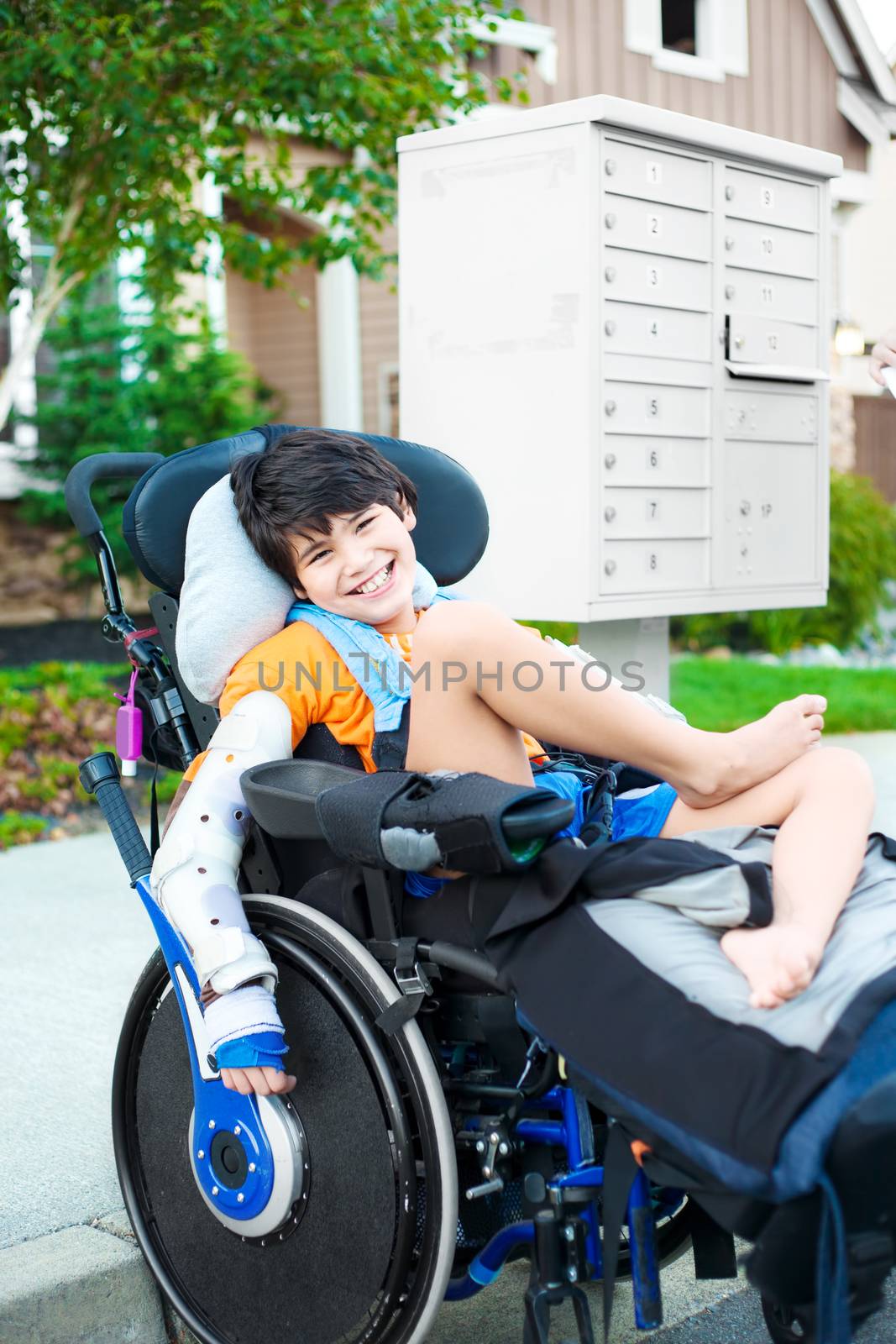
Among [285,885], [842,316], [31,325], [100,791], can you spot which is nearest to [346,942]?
[285,885]

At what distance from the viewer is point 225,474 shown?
229 cm

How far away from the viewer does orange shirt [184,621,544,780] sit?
6.75 ft

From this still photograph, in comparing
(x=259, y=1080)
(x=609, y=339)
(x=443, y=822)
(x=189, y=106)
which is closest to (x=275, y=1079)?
(x=259, y=1080)

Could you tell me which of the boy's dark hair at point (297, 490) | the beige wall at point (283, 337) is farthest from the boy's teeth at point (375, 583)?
the beige wall at point (283, 337)

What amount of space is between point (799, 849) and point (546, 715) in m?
0.37

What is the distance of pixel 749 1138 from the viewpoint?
1.39 meters

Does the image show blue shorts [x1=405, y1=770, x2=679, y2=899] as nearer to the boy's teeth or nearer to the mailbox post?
the boy's teeth

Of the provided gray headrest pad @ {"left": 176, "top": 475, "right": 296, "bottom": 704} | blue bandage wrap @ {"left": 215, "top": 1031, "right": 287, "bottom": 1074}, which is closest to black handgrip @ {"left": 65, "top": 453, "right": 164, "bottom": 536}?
gray headrest pad @ {"left": 176, "top": 475, "right": 296, "bottom": 704}

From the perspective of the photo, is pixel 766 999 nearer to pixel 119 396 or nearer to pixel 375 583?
pixel 375 583

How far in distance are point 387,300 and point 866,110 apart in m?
5.53

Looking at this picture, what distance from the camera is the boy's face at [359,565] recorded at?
2.13 meters

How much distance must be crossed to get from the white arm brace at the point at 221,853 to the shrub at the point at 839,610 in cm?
831

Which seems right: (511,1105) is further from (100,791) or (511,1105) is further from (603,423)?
(603,423)

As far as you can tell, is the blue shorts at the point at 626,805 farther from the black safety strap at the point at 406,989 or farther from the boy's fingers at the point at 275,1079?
the boy's fingers at the point at 275,1079
